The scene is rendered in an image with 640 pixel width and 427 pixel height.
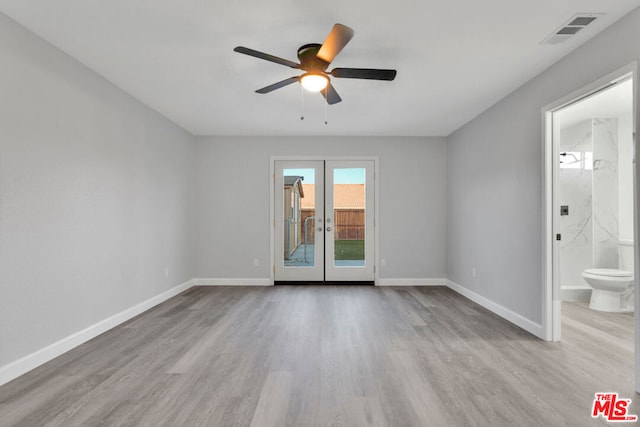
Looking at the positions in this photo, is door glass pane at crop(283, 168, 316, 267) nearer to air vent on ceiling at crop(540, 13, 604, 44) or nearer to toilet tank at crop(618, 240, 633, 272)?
air vent on ceiling at crop(540, 13, 604, 44)

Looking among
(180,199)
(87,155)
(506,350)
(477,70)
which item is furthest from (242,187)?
(506,350)

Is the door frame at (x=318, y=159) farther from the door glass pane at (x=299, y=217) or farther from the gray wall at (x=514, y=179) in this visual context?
the gray wall at (x=514, y=179)

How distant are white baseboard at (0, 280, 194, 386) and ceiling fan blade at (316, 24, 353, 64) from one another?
3012 mm

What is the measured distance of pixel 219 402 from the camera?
2.13m

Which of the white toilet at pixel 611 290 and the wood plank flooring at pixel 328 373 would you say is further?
the white toilet at pixel 611 290

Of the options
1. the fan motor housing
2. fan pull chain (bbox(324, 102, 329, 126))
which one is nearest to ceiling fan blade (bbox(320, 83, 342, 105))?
the fan motor housing

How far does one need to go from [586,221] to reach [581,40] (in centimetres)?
302

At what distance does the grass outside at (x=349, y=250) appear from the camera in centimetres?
584

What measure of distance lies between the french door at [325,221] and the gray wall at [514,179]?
1.47m

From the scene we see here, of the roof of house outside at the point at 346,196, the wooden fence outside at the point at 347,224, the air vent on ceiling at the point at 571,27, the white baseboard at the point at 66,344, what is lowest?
the white baseboard at the point at 66,344

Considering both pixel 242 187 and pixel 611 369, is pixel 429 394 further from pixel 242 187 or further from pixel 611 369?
pixel 242 187

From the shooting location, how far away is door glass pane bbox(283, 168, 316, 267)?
19.1 ft

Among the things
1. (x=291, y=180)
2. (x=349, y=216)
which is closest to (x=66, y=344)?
(x=291, y=180)

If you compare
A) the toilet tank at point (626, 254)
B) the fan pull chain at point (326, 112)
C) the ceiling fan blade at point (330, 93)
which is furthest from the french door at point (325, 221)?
the toilet tank at point (626, 254)
